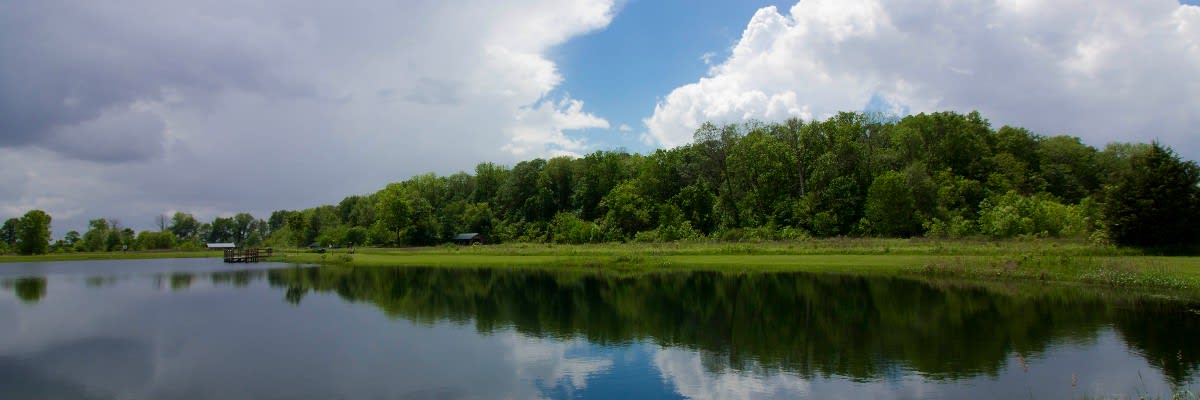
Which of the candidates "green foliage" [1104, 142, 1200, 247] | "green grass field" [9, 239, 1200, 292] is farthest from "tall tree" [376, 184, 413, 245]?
"green foliage" [1104, 142, 1200, 247]

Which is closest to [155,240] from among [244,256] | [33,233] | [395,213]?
[33,233]

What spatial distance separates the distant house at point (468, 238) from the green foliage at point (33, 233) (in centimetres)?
7173

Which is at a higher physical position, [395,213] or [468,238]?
[395,213]

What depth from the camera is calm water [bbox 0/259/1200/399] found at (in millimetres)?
14836

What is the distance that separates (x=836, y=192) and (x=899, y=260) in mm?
37741

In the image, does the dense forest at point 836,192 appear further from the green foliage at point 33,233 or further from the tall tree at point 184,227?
the tall tree at point 184,227

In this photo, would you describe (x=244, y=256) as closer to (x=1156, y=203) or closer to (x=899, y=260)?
(x=899, y=260)

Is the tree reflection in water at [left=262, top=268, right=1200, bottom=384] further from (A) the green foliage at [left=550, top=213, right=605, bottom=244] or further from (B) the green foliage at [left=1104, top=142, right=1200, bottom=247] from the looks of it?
(A) the green foliage at [left=550, top=213, right=605, bottom=244]

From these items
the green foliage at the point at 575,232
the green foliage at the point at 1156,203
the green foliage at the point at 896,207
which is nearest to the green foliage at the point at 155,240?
the green foliage at the point at 575,232

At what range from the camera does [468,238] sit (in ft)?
361

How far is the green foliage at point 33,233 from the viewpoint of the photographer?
362 ft

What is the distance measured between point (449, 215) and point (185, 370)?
102740mm

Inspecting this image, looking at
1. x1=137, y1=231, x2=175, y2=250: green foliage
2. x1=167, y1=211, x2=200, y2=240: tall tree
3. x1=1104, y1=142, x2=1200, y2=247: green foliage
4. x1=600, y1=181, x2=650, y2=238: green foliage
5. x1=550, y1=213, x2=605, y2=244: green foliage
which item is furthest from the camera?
x1=167, y1=211, x2=200, y2=240: tall tree

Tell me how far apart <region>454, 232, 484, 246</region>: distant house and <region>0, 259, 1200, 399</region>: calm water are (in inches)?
2958
